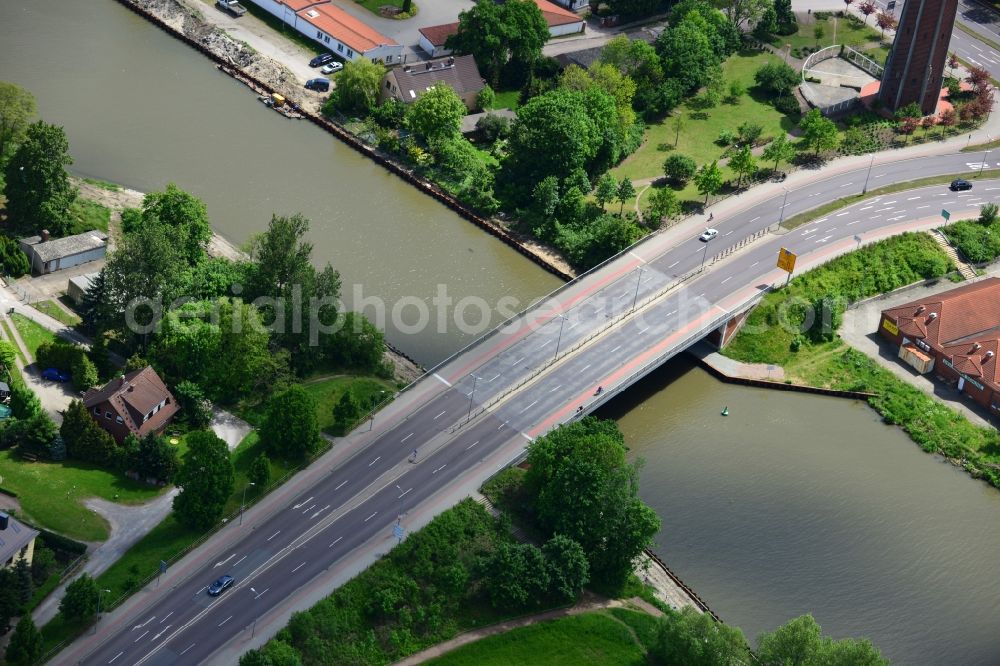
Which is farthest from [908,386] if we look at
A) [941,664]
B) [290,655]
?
[290,655]

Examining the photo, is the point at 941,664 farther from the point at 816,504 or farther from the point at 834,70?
the point at 834,70

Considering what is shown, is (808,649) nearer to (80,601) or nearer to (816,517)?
(816,517)

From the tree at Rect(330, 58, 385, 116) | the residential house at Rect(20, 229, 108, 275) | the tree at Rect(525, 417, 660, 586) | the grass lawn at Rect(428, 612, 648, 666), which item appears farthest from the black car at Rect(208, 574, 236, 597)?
the tree at Rect(330, 58, 385, 116)

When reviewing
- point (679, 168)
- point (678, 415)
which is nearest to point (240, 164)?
point (679, 168)

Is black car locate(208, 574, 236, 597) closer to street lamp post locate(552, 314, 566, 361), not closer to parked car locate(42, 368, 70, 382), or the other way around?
parked car locate(42, 368, 70, 382)

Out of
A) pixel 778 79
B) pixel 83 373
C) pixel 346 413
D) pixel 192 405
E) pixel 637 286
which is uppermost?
pixel 83 373

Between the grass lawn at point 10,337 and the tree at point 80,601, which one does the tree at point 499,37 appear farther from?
the tree at point 80,601
